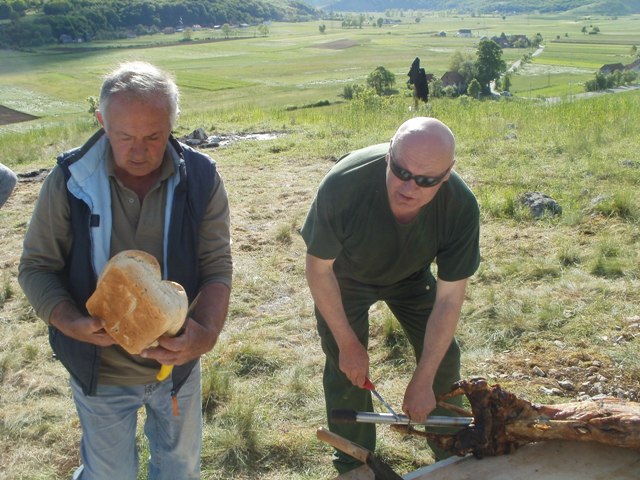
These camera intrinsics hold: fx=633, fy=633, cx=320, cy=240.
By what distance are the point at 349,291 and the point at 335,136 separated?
9563mm

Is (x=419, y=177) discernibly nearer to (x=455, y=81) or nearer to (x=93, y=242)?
(x=93, y=242)

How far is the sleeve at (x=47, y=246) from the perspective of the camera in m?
2.08

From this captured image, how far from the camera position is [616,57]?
67.1 metres

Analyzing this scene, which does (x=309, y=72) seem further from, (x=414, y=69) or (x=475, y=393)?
(x=475, y=393)

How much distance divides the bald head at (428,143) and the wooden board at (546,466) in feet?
3.74

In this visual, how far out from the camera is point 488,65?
1834 inches

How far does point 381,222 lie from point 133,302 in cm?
123

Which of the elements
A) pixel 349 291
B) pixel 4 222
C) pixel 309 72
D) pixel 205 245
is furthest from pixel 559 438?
pixel 309 72

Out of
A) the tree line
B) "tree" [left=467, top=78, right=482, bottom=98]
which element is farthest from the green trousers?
the tree line

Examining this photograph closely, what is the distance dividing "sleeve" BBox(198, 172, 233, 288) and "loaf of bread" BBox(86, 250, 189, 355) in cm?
36

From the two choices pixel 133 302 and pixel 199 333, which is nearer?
pixel 133 302

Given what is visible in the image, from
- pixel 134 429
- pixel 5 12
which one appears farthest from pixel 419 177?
pixel 5 12

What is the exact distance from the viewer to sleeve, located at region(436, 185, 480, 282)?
2699mm

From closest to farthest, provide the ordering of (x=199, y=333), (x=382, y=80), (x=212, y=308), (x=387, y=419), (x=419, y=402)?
(x=199, y=333) < (x=212, y=308) < (x=387, y=419) < (x=419, y=402) < (x=382, y=80)
